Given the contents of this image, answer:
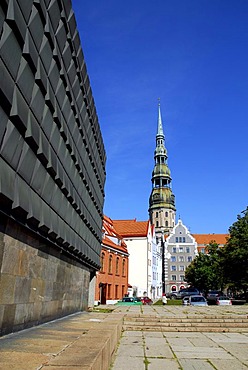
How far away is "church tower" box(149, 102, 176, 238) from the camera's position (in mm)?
117356

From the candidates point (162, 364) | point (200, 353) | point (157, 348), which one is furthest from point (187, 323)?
point (162, 364)

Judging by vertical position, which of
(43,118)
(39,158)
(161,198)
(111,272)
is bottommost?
(111,272)

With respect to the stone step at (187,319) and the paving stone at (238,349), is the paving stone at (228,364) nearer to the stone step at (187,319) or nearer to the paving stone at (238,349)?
the paving stone at (238,349)

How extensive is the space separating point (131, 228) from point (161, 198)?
2141 inches

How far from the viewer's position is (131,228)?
219ft

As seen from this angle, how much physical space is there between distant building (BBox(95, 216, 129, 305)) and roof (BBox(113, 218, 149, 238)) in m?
12.4

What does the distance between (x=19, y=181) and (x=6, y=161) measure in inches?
34.9

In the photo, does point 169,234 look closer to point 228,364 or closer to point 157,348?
point 157,348

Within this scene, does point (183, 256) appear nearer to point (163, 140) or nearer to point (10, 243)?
point (163, 140)

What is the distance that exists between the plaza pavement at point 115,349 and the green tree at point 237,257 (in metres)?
26.7

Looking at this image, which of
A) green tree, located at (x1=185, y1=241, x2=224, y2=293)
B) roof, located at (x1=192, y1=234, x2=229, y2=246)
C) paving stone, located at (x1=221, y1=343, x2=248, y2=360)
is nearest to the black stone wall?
paving stone, located at (x1=221, y1=343, x2=248, y2=360)

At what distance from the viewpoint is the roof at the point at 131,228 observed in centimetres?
6456

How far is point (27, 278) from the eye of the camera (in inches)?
336

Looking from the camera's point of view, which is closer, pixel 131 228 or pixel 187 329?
pixel 187 329
